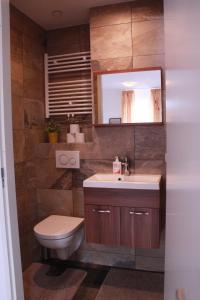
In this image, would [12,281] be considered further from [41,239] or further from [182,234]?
[182,234]

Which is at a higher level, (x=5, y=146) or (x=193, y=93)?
(x=193, y=93)

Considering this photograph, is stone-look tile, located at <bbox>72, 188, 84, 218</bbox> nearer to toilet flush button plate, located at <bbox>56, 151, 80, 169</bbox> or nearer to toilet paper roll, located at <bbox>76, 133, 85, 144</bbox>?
toilet flush button plate, located at <bbox>56, 151, 80, 169</bbox>

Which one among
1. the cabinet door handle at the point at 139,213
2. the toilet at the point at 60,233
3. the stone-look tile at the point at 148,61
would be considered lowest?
the toilet at the point at 60,233

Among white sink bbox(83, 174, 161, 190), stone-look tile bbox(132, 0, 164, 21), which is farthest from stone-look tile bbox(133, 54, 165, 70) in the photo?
white sink bbox(83, 174, 161, 190)

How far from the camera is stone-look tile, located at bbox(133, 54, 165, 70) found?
7.20ft

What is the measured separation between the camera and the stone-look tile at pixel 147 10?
2164mm

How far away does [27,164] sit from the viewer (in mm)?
2477

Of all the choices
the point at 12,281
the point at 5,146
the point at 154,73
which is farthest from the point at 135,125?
the point at 12,281

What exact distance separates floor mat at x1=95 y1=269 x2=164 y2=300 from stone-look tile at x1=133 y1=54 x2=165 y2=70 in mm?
2025

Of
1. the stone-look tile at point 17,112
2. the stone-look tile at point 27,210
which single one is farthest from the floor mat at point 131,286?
the stone-look tile at point 17,112

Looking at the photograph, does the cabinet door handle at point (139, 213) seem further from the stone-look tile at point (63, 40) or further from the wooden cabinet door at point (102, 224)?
the stone-look tile at point (63, 40)

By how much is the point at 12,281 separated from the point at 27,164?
134cm

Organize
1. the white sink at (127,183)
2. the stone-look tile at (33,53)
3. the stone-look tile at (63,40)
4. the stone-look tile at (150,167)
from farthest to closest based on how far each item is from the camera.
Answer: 1. the stone-look tile at (63,40)
2. the stone-look tile at (33,53)
3. the stone-look tile at (150,167)
4. the white sink at (127,183)

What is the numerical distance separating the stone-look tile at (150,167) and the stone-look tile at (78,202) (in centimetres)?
66
